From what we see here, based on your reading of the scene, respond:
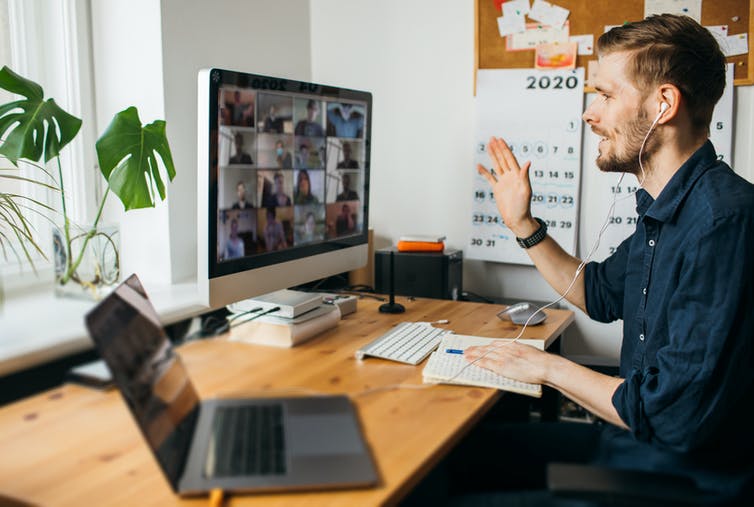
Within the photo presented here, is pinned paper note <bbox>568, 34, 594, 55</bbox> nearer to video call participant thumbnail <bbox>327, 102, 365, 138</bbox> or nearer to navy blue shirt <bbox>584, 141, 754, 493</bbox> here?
video call participant thumbnail <bbox>327, 102, 365, 138</bbox>

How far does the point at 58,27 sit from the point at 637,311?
1.71 metres

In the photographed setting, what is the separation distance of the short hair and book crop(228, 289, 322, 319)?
87 centimetres

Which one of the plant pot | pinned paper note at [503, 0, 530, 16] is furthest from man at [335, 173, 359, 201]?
pinned paper note at [503, 0, 530, 16]

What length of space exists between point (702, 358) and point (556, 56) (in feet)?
4.53

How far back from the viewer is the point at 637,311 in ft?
4.92

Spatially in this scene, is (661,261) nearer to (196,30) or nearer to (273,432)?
(273,432)

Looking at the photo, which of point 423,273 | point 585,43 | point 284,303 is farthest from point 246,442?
point 585,43

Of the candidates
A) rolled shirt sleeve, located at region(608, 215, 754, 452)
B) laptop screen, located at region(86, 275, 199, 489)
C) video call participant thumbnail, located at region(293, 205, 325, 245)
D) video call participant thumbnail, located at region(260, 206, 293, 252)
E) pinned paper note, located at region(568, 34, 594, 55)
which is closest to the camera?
laptop screen, located at region(86, 275, 199, 489)

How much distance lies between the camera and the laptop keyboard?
937mm

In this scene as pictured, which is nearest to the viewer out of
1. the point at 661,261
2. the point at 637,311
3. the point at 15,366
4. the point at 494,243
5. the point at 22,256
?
the point at 15,366

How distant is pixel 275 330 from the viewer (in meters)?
1.57

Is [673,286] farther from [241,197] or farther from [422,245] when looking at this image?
[422,245]

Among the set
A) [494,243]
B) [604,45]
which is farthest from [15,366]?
[494,243]

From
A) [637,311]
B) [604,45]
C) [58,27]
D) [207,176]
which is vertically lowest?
[637,311]
